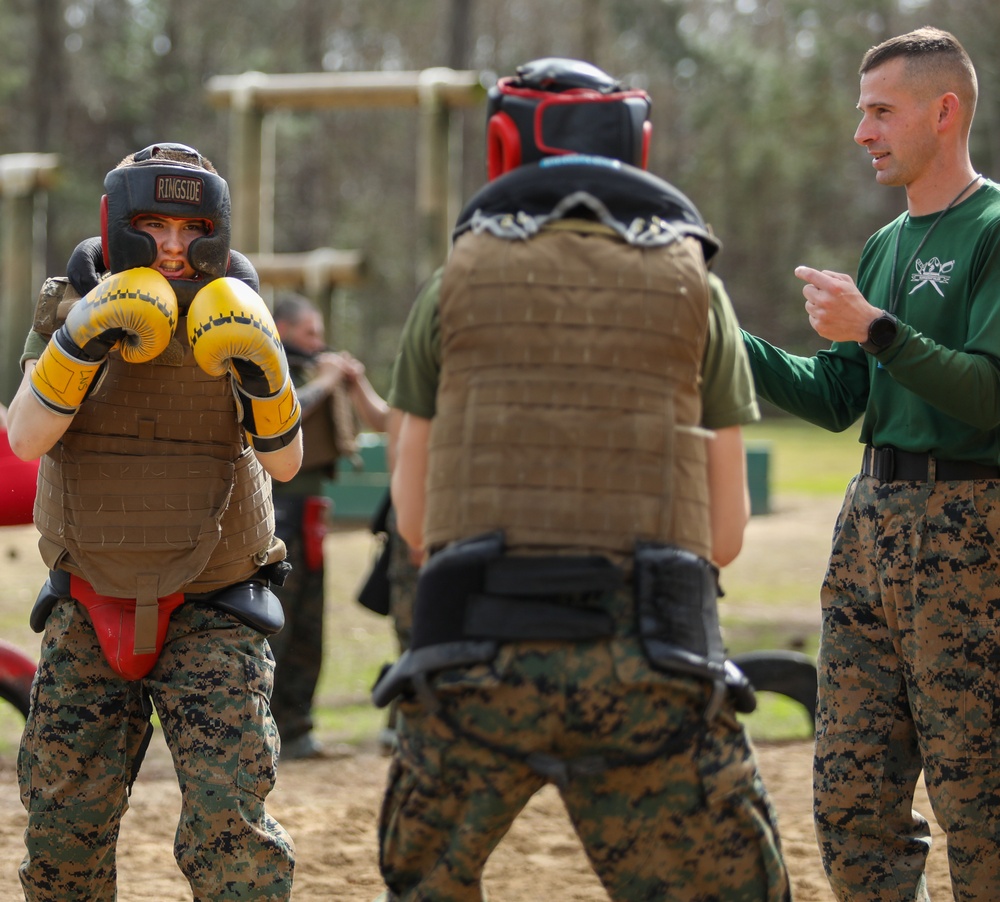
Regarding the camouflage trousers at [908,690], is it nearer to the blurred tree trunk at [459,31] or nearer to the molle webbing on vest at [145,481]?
the molle webbing on vest at [145,481]

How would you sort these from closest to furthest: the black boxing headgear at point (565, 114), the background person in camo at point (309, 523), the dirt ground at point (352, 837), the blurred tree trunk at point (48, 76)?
the black boxing headgear at point (565, 114)
the dirt ground at point (352, 837)
the background person in camo at point (309, 523)
the blurred tree trunk at point (48, 76)

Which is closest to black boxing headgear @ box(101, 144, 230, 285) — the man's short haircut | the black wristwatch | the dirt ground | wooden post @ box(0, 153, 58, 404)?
the black wristwatch

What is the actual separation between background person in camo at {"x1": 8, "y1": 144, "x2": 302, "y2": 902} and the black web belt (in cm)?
147

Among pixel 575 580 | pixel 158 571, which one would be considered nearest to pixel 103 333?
pixel 158 571

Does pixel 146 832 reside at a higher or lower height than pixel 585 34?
lower

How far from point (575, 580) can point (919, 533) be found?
1.32 meters

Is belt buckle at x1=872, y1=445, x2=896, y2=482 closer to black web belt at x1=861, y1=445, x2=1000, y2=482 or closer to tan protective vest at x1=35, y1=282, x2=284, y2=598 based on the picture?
black web belt at x1=861, y1=445, x2=1000, y2=482

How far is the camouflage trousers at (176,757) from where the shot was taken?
10.3ft

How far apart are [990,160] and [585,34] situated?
10308 mm

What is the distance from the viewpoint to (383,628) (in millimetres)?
10266

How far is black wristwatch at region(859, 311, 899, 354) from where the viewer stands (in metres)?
3.16

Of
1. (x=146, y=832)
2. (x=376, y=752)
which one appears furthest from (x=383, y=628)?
(x=146, y=832)

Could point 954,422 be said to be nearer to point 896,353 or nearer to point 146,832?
point 896,353

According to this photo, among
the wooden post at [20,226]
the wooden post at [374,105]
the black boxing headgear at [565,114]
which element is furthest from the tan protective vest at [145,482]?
the wooden post at [20,226]
